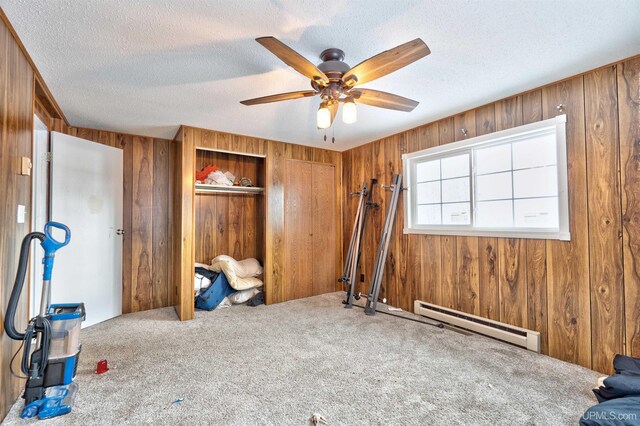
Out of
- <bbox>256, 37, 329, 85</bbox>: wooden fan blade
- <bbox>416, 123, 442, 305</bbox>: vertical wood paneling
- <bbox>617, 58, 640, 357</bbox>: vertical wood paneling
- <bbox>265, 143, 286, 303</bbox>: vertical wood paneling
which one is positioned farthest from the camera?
<bbox>265, 143, 286, 303</bbox>: vertical wood paneling

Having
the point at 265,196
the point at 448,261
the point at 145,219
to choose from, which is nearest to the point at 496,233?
the point at 448,261

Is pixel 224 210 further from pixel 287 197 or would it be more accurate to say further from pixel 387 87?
pixel 387 87

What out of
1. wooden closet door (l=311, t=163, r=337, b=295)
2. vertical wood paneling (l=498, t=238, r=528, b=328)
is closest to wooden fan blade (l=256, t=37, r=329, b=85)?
vertical wood paneling (l=498, t=238, r=528, b=328)

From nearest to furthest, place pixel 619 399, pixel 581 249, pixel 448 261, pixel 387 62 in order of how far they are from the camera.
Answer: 1. pixel 619 399
2. pixel 387 62
3. pixel 581 249
4. pixel 448 261

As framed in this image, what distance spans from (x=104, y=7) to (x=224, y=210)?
3.03 m

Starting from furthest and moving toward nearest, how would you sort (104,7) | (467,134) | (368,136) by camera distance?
(368,136) → (467,134) → (104,7)

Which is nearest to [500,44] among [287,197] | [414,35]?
[414,35]

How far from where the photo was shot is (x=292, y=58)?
5.41ft

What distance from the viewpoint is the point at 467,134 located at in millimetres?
3129

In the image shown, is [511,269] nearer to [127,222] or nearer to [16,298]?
[16,298]

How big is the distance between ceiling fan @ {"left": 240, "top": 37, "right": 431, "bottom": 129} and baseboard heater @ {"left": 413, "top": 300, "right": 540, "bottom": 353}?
85.3 inches

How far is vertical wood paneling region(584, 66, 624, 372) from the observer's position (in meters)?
2.15

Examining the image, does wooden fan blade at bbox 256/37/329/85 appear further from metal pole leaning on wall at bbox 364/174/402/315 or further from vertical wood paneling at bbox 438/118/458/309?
metal pole leaning on wall at bbox 364/174/402/315

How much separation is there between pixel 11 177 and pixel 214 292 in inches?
95.3
